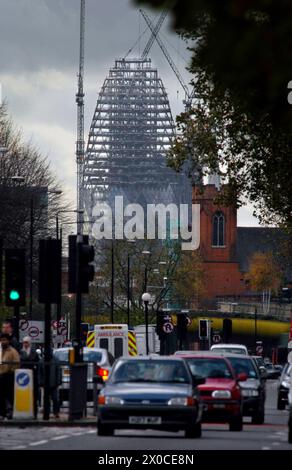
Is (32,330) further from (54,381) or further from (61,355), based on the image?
(54,381)

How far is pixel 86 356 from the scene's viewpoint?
3997 centimetres

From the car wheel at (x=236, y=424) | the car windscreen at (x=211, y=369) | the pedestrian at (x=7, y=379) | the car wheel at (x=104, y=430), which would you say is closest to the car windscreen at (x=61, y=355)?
the pedestrian at (x=7, y=379)

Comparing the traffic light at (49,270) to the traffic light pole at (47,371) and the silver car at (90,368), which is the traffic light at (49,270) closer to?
the traffic light pole at (47,371)

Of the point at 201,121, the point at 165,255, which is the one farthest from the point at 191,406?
the point at 165,255

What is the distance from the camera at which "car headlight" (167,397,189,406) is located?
24084mm

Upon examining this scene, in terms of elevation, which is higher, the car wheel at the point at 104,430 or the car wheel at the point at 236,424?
the car wheel at the point at 104,430

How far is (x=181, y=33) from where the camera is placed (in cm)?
4206

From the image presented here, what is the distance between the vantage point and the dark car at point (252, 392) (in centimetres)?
3356

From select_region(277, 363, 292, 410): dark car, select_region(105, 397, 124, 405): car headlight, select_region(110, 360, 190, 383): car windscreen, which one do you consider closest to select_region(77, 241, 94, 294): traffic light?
select_region(110, 360, 190, 383): car windscreen

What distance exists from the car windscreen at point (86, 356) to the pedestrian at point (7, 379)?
787cm

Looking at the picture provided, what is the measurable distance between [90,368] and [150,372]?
35.8 feet

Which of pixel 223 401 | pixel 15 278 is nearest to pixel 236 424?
pixel 223 401

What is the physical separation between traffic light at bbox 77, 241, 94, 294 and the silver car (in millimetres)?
2982

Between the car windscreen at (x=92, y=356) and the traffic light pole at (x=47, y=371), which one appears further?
the car windscreen at (x=92, y=356)
